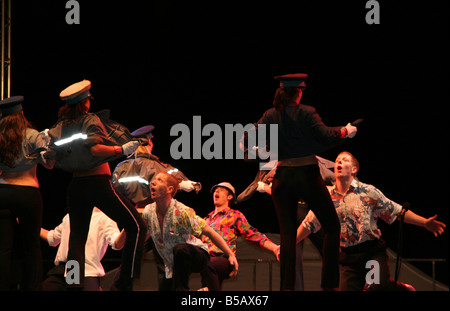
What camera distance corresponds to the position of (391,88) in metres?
7.42

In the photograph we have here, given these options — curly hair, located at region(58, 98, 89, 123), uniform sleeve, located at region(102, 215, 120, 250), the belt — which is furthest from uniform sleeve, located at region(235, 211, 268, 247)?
curly hair, located at region(58, 98, 89, 123)

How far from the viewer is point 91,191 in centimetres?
481

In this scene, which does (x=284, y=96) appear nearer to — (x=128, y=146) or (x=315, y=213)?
(x=315, y=213)

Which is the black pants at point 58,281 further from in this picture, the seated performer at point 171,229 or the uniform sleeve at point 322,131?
the uniform sleeve at point 322,131

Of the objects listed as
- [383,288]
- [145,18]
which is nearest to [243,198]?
[383,288]

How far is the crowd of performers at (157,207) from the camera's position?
4645mm

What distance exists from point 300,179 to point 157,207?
1445 millimetres

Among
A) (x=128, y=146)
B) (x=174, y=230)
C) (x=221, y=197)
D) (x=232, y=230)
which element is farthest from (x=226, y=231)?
(x=128, y=146)

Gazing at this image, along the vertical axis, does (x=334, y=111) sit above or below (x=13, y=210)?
above

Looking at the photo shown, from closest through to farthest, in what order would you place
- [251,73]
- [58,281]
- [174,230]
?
Answer: 1. [174,230]
2. [58,281]
3. [251,73]

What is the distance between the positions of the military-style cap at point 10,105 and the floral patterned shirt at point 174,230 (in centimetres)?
143
